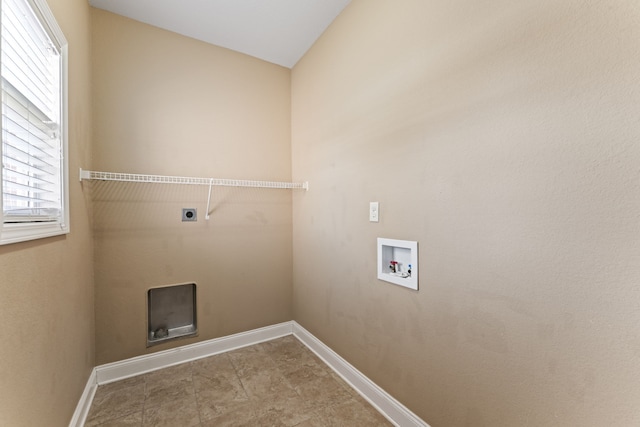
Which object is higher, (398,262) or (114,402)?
(398,262)

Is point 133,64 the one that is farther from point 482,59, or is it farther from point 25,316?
point 482,59

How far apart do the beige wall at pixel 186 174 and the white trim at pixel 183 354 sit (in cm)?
5

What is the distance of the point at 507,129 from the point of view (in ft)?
3.43

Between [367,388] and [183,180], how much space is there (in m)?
1.96

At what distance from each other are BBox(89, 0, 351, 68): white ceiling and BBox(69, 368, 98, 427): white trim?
2.54 meters

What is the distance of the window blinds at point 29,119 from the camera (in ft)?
2.98

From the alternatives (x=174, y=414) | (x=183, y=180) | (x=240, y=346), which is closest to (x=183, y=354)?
(x=240, y=346)

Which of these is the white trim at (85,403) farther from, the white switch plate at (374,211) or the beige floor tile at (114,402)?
the white switch plate at (374,211)

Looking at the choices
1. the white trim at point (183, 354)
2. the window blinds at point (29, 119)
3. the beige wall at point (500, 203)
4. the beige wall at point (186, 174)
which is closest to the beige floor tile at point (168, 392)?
the white trim at point (183, 354)

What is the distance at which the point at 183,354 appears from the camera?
2176 mm

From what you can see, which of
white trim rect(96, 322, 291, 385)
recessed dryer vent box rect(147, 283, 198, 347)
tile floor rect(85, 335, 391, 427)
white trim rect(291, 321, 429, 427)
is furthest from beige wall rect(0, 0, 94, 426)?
white trim rect(291, 321, 429, 427)

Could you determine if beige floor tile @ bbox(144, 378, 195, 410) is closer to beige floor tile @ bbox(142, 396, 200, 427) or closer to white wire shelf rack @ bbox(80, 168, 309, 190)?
beige floor tile @ bbox(142, 396, 200, 427)

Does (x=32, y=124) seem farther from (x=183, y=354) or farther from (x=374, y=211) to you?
(x=183, y=354)

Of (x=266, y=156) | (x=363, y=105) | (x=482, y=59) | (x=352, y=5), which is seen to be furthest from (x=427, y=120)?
(x=266, y=156)
